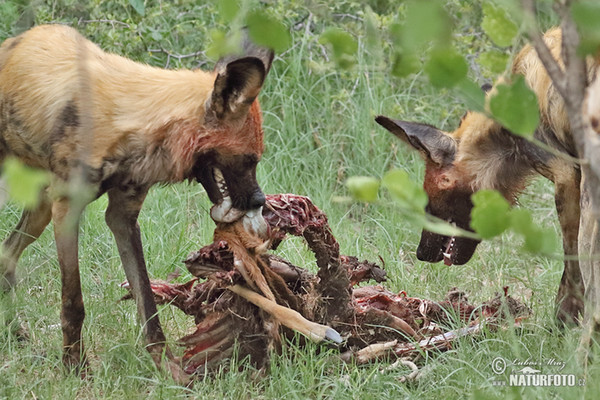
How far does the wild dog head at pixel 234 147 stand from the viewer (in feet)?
12.4

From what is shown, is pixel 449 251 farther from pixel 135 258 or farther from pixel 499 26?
pixel 499 26

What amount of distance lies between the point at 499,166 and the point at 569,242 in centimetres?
53

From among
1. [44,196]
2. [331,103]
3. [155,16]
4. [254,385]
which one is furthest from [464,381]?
[155,16]

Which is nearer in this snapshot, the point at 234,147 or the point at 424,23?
the point at 424,23

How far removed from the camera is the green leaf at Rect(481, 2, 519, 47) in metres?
1.70

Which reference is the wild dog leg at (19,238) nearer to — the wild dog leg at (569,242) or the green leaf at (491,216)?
the wild dog leg at (569,242)

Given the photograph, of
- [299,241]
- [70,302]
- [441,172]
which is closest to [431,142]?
[441,172]

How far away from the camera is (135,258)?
171 inches

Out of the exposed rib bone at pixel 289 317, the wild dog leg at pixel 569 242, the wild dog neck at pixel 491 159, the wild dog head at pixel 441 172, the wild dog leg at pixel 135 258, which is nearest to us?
the exposed rib bone at pixel 289 317

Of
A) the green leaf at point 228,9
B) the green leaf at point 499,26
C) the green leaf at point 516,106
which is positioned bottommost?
the green leaf at point 516,106

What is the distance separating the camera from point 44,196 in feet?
14.3

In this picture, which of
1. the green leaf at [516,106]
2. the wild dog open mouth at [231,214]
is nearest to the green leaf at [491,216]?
the green leaf at [516,106]

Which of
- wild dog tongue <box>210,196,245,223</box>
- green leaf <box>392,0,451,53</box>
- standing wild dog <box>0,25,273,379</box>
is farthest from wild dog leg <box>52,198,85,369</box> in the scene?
green leaf <box>392,0,451,53</box>

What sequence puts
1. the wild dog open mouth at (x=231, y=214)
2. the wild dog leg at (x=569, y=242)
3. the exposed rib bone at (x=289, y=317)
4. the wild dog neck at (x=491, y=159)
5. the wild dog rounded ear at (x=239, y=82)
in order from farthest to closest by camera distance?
the wild dog neck at (x=491, y=159), the wild dog leg at (x=569, y=242), the wild dog open mouth at (x=231, y=214), the exposed rib bone at (x=289, y=317), the wild dog rounded ear at (x=239, y=82)
